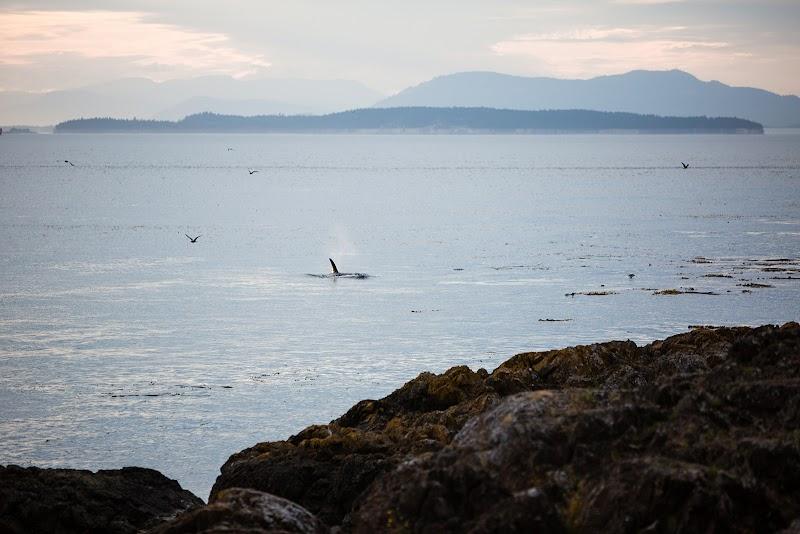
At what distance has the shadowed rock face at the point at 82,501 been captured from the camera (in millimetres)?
14773

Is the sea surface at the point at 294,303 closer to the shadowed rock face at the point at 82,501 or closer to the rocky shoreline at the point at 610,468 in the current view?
the shadowed rock face at the point at 82,501

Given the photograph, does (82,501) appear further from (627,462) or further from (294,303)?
(294,303)

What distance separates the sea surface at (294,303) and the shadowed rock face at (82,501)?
11.6ft

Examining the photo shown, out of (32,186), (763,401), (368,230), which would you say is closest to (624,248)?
(368,230)

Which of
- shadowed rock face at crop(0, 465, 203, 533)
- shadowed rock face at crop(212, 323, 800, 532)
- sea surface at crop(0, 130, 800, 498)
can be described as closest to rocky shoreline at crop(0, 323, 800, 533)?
shadowed rock face at crop(212, 323, 800, 532)

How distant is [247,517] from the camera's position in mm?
9719

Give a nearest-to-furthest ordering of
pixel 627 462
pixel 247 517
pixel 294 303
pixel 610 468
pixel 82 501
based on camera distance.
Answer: pixel 627 462
pixel 610 468
pixel 247 517
pixel 82 501
pixel 294 303

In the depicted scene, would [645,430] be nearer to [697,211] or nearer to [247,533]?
[247,533]

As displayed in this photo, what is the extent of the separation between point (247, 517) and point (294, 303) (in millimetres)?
34285

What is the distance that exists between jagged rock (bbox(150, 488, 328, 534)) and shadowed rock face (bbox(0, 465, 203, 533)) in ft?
17.0

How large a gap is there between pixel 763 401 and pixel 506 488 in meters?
2.74

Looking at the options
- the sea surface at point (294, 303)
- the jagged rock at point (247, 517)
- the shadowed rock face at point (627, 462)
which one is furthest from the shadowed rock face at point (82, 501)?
the shadowed rock face at point (627, 462)

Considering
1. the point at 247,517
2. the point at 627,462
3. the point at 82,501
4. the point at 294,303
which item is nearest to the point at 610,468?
the point at 627,462

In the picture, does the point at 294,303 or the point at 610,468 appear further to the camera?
the point at 294,303
